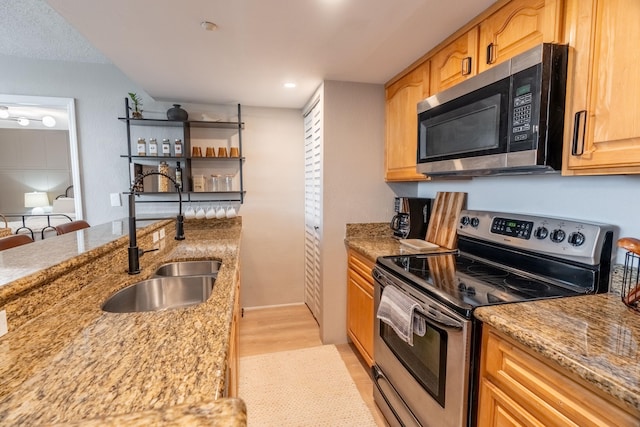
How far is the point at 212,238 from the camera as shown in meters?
2.48

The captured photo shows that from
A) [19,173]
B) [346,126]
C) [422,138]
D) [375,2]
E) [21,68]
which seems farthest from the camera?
[19,173]

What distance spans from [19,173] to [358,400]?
6456mm

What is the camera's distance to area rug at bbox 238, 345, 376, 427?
5.66ft

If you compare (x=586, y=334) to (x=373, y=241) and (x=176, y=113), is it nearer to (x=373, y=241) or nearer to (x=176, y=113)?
(x=373, y=241)

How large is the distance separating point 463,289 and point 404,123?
4.34 feet

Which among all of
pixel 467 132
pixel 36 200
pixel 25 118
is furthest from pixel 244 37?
pixel 36 200

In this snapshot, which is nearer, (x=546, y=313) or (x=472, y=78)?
(x=546, y=313)

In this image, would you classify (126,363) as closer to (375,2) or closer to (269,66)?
(375,2)

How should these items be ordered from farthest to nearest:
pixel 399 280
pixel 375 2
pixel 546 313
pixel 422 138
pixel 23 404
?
pixel 422 138 → pixel 399 280 → pixel 375 2 → pixel 546 313 → pixel 23 404

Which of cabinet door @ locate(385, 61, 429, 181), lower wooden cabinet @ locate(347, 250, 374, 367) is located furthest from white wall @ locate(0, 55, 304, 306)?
cabinet door @ locate(385, 61, 429, 181)

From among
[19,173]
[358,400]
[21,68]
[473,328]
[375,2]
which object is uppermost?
[21,68]

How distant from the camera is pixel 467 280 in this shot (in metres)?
1.40

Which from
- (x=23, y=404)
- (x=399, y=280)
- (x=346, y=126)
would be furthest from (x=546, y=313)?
(x=346, y=126)

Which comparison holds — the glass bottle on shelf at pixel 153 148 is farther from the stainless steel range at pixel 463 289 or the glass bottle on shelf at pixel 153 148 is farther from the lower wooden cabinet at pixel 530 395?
the lower wooden cabinet at pixel 530 395
